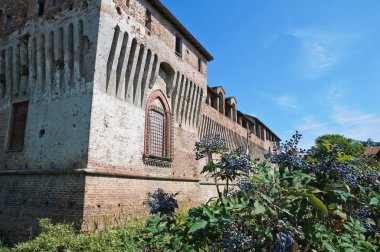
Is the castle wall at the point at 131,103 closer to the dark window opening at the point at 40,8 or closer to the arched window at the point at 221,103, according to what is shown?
the dark window opening at the point at 40,8

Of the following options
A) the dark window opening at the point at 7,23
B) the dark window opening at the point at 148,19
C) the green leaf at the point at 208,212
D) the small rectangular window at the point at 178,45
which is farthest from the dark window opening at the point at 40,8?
the green leaf at the point at 208,212

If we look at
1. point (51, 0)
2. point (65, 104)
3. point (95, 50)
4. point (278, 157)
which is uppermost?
point (51, 0)

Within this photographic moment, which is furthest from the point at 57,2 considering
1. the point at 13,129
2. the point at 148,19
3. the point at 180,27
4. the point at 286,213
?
the point at 286,213

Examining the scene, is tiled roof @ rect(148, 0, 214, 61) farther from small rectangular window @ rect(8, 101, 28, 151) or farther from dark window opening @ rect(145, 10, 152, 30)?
small rectangular window @ rect(8, 101, 28, 151)

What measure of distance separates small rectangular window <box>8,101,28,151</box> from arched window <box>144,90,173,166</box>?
4.93m

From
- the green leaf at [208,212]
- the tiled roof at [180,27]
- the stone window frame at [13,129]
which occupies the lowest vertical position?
the green leaf at [208,212]

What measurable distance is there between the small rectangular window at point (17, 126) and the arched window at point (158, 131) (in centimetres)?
493

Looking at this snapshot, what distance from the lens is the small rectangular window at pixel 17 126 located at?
11258mm

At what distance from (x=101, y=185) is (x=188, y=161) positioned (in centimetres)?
678

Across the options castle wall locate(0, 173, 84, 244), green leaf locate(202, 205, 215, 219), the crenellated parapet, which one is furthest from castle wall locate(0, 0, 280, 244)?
green leaf locate(202, 205, 215, 219)

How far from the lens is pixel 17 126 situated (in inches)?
457

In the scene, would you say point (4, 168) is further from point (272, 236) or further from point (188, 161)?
point (272, 236)

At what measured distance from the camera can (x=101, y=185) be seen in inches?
363

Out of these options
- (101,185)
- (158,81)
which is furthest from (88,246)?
(158,81)
